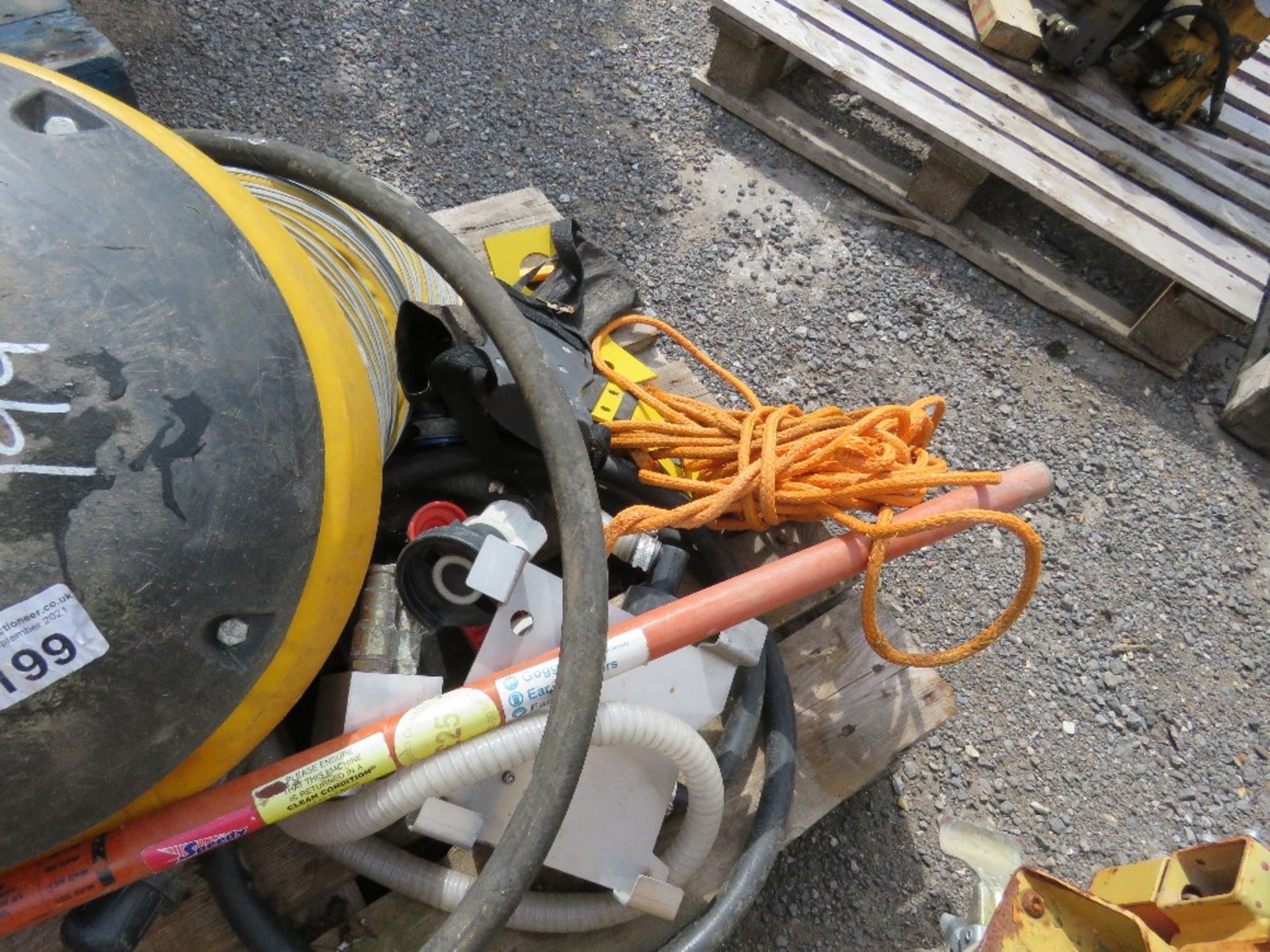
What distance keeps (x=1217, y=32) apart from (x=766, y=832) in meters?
2.63

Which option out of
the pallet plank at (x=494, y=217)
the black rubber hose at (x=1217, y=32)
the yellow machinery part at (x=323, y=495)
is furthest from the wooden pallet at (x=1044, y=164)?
the yellow machinery part at (x=323, y=495)

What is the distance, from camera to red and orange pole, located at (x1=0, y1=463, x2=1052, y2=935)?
3.22 feet

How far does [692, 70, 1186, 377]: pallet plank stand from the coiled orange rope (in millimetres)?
1322

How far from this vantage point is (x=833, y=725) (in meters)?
1.60

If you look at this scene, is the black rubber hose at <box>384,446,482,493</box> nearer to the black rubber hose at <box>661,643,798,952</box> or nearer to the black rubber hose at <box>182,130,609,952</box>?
the black rubber hose at <box>182,130,609,952</box>

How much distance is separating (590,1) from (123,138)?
2682mm

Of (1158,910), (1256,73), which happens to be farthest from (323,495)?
(1256,73)

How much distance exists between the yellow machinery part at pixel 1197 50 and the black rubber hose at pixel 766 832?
224 centimetres

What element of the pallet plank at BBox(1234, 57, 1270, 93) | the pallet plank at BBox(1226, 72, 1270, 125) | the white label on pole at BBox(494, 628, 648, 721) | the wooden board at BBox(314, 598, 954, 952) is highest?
the pallet plank at BBox(1234, 57, 1270, 93)

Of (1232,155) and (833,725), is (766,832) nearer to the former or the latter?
(833,725)

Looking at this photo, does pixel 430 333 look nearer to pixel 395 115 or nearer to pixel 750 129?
pixel 395 115

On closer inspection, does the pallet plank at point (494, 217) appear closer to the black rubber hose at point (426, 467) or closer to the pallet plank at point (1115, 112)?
the black rubber hose at point (426, 467)

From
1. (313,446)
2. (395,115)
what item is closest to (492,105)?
(395,115)

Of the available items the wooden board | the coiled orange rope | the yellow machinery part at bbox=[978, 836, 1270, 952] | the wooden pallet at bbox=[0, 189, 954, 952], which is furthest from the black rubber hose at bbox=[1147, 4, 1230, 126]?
the yellow machinery part at bbox=[978, 836, 1270, 952]
